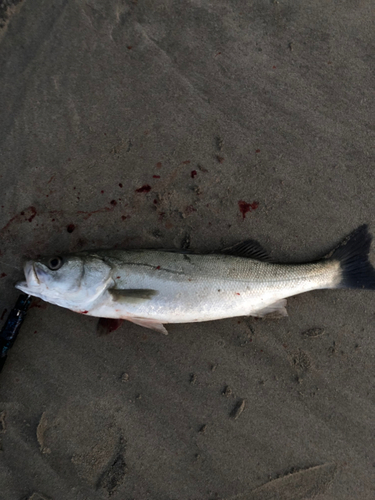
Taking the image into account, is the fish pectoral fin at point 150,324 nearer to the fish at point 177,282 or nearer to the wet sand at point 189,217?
the fish at point 177,282

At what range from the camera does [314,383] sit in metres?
3.50

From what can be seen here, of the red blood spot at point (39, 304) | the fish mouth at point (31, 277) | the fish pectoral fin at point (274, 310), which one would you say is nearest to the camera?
the fish mouth at point (31, 277)

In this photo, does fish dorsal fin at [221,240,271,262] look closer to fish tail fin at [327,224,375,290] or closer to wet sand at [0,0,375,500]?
wet sand at [0,0,375,500]

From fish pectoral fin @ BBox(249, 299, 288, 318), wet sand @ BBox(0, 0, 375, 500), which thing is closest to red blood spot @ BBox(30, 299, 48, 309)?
wet sand @ BBox(0, 0, 375, 500)

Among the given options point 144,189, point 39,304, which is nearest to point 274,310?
point 144,189

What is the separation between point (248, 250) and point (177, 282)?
901 mm

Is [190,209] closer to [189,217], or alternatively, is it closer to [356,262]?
[189,217]

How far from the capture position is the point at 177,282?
3.14 metres

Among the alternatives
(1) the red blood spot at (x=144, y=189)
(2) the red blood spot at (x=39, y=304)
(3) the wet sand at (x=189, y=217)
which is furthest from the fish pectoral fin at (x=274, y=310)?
(2) the red blood spot at (x=39, y=304)

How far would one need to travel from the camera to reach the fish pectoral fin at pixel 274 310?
332 cm

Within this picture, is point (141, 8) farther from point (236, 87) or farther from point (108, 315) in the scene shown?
point (108, 315)

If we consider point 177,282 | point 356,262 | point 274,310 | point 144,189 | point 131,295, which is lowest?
point 131,295

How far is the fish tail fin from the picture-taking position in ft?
11.2

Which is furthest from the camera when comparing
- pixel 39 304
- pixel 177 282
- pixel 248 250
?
pixel 39 304
